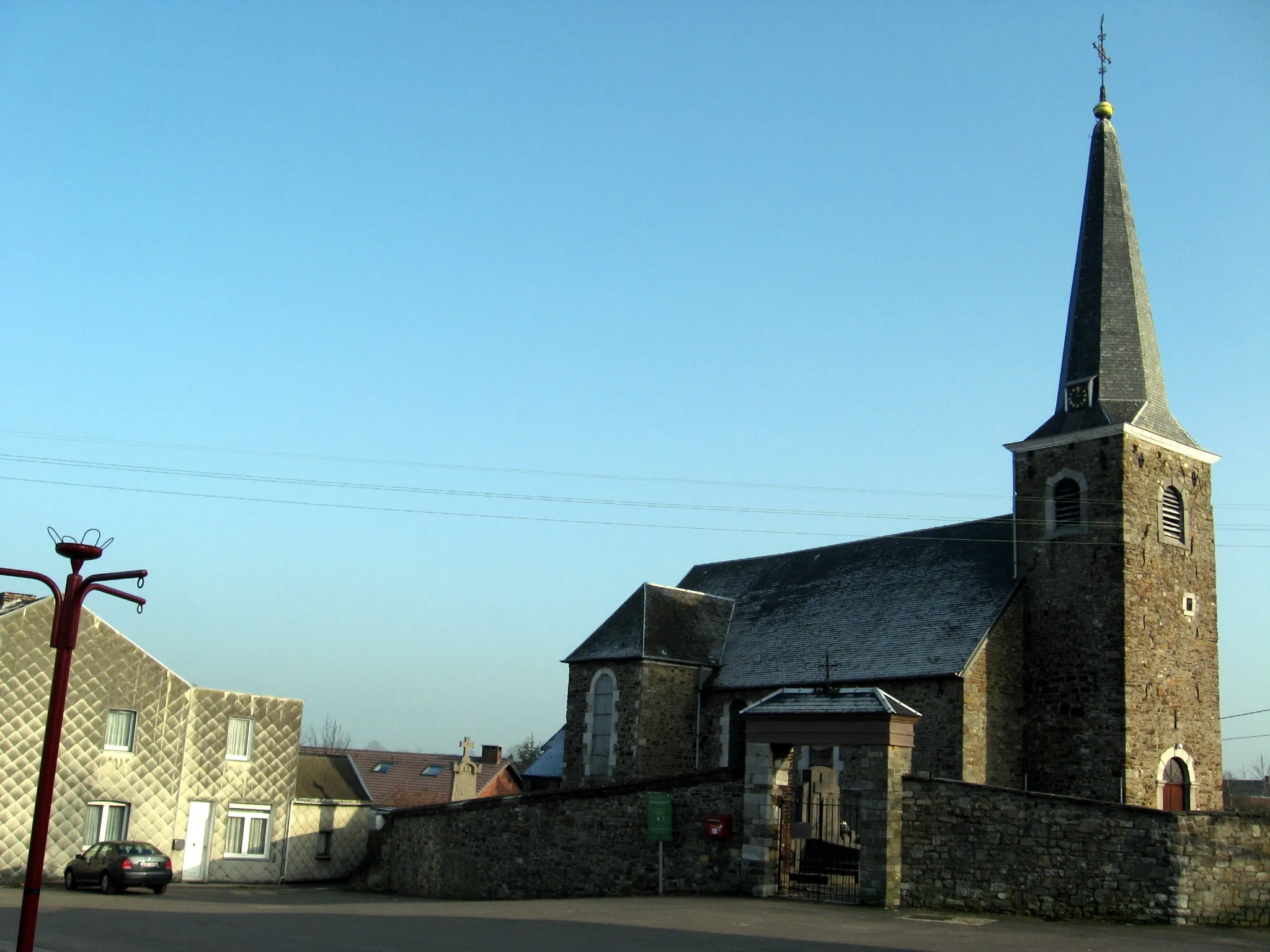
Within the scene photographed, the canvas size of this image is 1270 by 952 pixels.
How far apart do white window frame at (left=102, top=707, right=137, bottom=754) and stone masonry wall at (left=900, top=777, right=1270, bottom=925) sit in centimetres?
2067

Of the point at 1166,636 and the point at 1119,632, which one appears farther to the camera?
the point at 1166,636

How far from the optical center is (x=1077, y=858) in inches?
725

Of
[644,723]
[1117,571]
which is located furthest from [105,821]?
[1117,571]

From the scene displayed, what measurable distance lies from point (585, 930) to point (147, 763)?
750 inches

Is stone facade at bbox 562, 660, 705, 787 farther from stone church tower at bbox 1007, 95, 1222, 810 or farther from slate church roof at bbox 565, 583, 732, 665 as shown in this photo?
stone church tower at bbox 1007, 95, 1222, 810

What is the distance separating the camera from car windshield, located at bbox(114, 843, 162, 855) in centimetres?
2623

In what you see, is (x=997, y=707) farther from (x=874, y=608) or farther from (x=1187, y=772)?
(x=874, y=608)

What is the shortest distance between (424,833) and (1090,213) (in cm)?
2365

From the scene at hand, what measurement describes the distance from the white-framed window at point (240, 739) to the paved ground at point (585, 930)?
1170 centimetres

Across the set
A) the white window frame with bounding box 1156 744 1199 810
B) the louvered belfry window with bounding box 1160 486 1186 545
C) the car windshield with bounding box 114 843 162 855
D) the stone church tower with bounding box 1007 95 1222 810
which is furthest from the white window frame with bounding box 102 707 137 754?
the louvered belfry window with bounding box 1160 486 1186 545

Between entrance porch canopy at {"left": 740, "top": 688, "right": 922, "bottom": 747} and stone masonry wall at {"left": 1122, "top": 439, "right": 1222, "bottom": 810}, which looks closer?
entrance porch canopy at {"left": 740, "top": 688, "right": 922, "bottom": 747}

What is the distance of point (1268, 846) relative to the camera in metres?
18.5

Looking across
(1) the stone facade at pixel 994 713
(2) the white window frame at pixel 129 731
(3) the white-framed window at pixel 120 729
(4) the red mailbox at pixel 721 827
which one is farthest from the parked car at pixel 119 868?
(1) the stone facade at pixel 994 713

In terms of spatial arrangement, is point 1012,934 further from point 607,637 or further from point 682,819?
point 607,637
